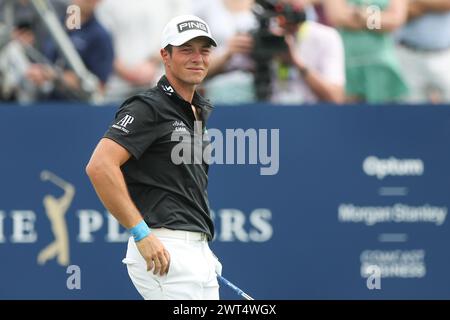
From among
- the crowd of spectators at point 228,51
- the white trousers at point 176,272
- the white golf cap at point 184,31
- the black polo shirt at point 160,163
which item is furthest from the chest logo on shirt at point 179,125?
the crowd of spectators at point 228,51

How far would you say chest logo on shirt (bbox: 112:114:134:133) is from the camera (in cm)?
524

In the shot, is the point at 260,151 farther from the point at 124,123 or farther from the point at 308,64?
the point at 124,123

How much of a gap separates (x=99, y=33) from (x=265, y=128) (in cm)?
161

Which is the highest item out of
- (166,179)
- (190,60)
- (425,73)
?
(425,73)

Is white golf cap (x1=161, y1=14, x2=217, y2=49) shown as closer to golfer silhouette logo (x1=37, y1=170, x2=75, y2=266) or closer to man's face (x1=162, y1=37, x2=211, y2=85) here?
man's face (x1=162, y1=37, x2=211, y2=85)

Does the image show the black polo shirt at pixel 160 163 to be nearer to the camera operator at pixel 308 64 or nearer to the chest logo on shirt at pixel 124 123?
the chest logo on shirt at pixel 124 123

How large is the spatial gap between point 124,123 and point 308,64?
426cm

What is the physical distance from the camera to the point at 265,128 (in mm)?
9039

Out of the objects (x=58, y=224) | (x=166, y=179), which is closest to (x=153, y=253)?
(x=166, y=179)

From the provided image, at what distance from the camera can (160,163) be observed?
541 cm

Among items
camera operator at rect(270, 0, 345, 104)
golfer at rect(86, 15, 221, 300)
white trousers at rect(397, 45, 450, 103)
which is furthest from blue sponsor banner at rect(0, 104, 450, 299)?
golfer at rect(86, 15, 221, 300)

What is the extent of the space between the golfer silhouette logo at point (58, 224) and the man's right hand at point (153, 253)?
153 inches

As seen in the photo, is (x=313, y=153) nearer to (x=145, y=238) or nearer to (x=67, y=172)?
(x=67, y=172)
